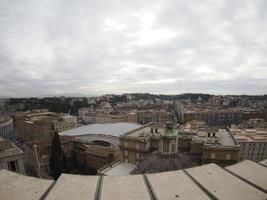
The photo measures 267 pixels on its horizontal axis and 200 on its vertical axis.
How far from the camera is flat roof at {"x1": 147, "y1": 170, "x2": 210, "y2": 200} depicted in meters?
2.89

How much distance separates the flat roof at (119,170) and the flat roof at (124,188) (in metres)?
16.5

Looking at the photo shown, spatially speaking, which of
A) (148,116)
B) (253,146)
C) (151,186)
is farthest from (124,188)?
(148,116)

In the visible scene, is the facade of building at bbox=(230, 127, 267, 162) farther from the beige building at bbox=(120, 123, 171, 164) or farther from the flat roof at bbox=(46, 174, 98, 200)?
the flat roof at bbox=(46, 174, 98, 200)

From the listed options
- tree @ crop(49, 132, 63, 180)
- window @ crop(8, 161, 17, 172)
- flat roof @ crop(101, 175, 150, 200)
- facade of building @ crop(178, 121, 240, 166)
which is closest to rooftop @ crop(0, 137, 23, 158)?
window @ crop(8, 161, 17, 172)

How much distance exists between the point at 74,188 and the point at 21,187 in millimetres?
850

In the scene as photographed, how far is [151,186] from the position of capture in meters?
3.17

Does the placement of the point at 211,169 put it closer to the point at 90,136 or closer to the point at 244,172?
the point at 244,172

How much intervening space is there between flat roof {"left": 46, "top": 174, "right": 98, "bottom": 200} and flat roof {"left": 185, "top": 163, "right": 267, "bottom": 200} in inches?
70.0

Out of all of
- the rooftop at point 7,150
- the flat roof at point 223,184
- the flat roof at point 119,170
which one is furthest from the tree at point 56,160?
the flat roof at point 223,184

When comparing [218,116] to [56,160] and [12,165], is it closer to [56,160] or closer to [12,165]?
[56,160]

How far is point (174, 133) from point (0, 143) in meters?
18.3

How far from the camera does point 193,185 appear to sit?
3.19 meters

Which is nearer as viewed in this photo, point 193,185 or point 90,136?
point 193,185

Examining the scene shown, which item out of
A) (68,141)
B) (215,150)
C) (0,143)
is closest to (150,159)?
(215,150)
